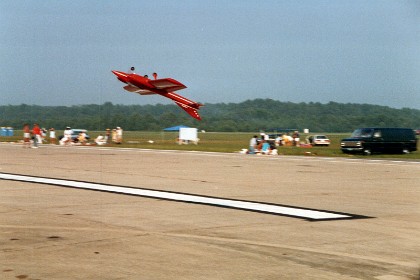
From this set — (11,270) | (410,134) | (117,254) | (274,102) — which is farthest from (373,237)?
(274,102)

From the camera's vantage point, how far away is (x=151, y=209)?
9922 millimetres

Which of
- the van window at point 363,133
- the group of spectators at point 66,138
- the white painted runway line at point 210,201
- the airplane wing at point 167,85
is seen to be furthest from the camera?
the group of spectators at point 66,138

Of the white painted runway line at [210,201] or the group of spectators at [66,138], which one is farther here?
the group of spectators at [66,138]

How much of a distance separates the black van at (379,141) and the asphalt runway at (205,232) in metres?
17.8

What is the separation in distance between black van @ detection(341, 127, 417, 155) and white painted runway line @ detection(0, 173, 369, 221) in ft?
67.9

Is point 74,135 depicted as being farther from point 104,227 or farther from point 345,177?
point 104,227

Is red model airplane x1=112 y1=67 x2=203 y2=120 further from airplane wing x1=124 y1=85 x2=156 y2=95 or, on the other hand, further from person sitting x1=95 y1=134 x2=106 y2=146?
person sitting x1=95 y1=134 x2=106 y2=146

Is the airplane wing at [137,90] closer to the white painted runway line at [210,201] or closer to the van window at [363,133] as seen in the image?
the white painted runway line at [210,201]

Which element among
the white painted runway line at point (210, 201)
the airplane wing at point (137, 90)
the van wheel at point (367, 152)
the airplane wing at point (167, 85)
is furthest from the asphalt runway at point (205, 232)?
the van wheel at point (367, 152)

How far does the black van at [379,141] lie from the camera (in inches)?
1277

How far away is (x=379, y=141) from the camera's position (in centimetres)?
3288

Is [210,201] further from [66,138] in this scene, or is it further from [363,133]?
[66,138]

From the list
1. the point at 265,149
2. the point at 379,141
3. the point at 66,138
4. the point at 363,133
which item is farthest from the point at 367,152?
the point at 66,138

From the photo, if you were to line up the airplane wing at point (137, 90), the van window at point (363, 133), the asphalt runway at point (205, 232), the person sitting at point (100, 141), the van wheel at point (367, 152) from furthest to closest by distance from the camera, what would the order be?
the person sitting at point (100, 141) → the van window at point (363, 133) → the van wheel at point (367, 152) → the airplane wing at point (137, 90) → the asphalt runway at point (205, 232)
